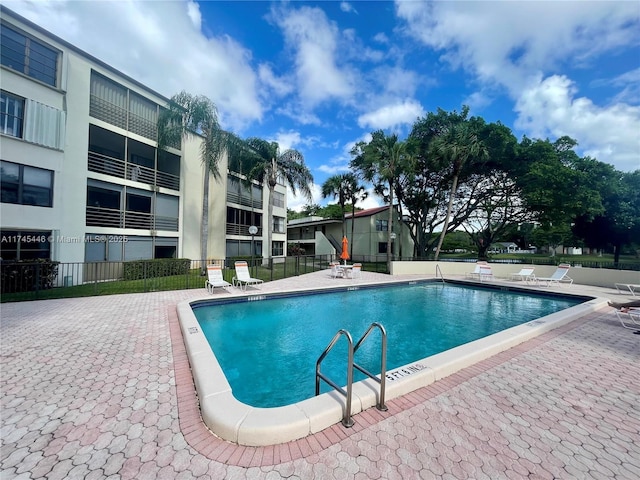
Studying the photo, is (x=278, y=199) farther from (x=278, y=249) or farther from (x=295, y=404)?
(x=295, y=404)

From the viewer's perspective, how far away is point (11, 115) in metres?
10.6

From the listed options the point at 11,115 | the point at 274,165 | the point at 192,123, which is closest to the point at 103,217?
the point at 11,115

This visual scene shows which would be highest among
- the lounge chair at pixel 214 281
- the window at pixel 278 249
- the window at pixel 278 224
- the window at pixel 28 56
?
the window at pixel 28 56

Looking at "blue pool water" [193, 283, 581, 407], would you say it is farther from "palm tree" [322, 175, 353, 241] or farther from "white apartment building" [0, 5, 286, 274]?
"palm tree" [322, 175, 353, 241]

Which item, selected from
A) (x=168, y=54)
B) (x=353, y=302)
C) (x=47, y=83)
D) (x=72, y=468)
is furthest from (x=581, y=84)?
(x=47, y=83)

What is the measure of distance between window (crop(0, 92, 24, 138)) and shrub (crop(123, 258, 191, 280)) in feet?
22.5

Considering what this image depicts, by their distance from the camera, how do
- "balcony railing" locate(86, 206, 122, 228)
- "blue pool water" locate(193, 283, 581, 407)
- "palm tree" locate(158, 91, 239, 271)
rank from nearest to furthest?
1. "blue pool water" locate(193, 283, 581, 407)
2. "balcony railing" locate(86, 206, 122, 228)
3. "palm tree" locate(158, 91, 239, 271)

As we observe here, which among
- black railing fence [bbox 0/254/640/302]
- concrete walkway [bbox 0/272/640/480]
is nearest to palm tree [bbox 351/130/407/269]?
black railing fence [bbox 0/254/640/302]

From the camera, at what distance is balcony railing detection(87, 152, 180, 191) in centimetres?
1348

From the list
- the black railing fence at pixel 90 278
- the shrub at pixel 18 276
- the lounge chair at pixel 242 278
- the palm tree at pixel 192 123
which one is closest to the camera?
the shrub at pixel 18 276

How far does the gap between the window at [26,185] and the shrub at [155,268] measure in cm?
421

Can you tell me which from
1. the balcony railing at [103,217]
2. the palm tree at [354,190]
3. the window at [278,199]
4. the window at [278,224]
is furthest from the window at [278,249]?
the balcony railing at [103,217]

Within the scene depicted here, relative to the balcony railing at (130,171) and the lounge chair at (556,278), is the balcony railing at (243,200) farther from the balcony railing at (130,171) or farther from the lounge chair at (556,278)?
the lounge chair at (556,278)

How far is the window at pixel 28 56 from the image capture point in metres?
10.5
